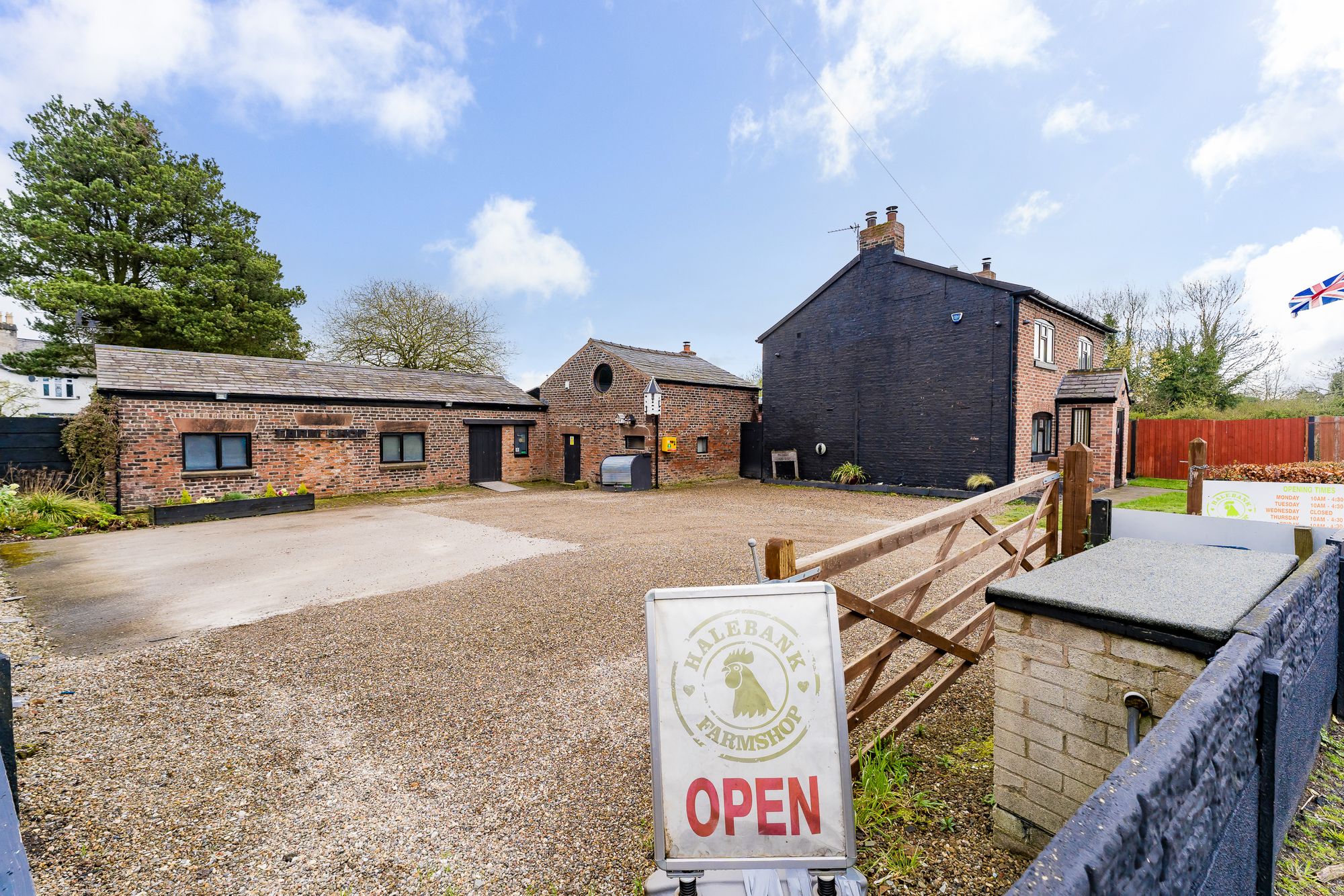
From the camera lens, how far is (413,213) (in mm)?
23453

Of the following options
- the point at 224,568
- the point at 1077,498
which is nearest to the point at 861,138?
the point at 1077,498

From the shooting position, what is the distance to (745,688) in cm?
217

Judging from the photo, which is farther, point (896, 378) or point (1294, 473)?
point (896, 378)

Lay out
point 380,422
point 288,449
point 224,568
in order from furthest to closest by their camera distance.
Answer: point 380,422, point 288,449, point 224,568

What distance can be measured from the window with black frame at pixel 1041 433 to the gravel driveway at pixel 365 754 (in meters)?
11.2

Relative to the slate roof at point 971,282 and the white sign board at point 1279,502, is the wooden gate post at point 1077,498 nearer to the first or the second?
the white sign board at point 1279,502

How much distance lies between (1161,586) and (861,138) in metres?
11.8

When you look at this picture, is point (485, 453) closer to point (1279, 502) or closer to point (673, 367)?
point (673, 367)

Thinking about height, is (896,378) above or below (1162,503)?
above

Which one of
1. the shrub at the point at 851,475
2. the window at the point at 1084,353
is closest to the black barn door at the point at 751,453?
the shrub at the point at 851,475

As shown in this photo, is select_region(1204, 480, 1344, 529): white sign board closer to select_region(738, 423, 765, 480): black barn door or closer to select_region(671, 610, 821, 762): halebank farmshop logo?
select_region(671, 610, 821, 762): halebank farmshop logo

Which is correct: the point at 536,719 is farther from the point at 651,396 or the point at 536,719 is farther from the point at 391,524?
the point at 651,396

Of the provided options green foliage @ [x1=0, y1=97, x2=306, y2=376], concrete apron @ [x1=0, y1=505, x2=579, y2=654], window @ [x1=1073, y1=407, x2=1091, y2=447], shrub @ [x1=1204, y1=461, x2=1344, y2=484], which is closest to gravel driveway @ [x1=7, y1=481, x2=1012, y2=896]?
concrete apron @ [x1=0, y1=505, x2=579, y2=654]

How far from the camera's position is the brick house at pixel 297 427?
531 inches
